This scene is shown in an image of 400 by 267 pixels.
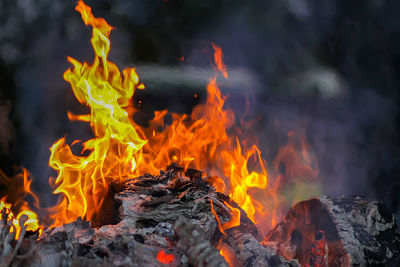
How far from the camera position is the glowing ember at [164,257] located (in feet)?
5.69

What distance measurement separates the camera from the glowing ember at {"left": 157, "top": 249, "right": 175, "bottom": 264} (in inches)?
68.2

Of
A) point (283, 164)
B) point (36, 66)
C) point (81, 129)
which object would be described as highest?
point (36, 66)

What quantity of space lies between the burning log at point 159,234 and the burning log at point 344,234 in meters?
0.31

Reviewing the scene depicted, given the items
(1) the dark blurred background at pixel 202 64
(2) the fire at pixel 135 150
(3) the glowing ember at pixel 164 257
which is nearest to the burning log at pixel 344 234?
(2) the fire at pixel 135 150

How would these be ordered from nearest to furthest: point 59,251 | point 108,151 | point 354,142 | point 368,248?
1. point 59,251
2. point 368,248
3. point 108,151
4. point 354,142

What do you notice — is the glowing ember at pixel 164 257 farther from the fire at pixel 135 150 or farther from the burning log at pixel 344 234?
the burning log at pixel 344 234

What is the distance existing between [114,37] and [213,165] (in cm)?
232

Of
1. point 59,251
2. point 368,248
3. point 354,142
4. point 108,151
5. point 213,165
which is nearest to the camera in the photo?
point 59,251

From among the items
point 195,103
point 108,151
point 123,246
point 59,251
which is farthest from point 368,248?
point 195,103

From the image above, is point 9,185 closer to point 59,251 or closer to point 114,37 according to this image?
point 114,37

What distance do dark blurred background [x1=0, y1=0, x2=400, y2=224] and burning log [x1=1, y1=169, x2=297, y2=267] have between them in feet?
6.36

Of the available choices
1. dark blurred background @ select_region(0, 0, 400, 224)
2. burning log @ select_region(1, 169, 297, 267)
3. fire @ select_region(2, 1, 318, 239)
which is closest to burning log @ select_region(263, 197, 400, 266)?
burning log @ select_region(1, 169, 297, 267)

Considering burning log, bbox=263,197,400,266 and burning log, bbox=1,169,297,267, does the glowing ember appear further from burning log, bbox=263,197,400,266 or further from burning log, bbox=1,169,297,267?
burning log, bbox=263,197,400,266

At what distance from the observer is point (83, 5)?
164 inches
